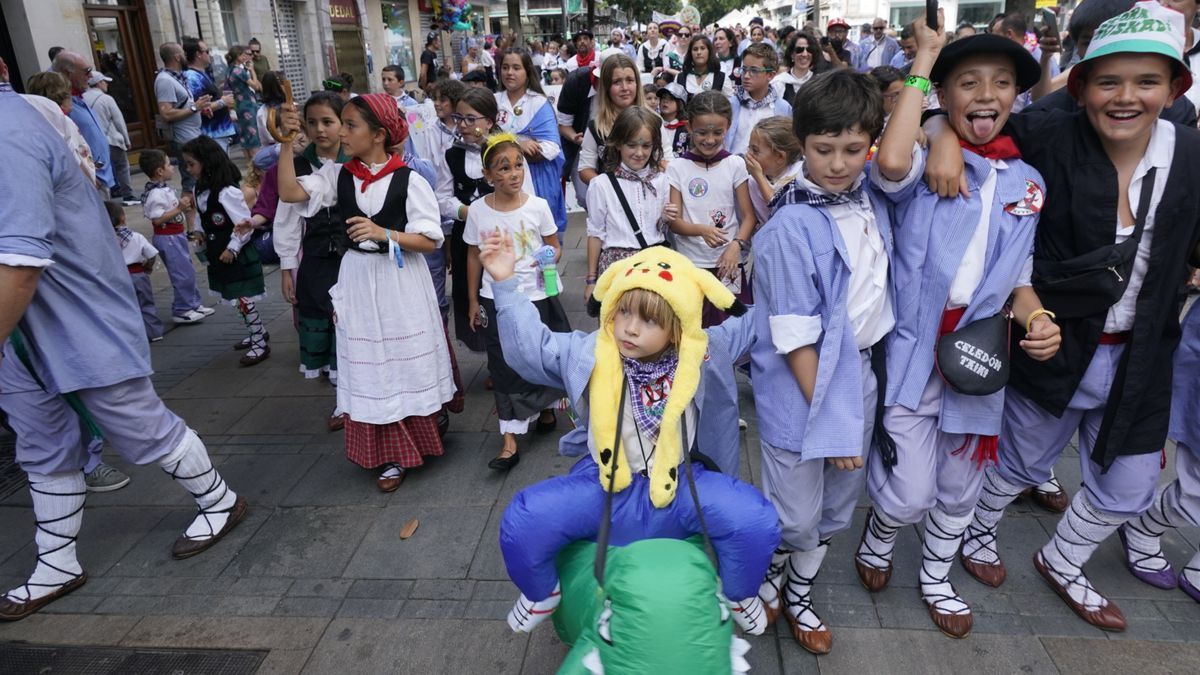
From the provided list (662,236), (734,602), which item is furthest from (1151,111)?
(662,236)

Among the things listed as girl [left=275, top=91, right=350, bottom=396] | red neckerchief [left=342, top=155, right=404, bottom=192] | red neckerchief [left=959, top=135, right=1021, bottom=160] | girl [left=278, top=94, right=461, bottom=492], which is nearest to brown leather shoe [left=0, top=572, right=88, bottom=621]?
girl [left=278, top=94, right=461, bottom=492]

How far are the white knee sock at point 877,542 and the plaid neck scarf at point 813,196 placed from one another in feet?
3.74

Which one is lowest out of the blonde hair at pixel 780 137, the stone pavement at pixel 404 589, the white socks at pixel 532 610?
the stone pavement at pixel 404 589

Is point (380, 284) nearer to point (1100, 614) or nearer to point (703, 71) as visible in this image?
point (1100, 614)

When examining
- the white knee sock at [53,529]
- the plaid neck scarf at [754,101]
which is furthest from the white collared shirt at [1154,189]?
the white knee sock at [53,529]

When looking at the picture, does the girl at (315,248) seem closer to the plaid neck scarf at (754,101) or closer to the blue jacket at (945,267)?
the blue jacket at (945,267)

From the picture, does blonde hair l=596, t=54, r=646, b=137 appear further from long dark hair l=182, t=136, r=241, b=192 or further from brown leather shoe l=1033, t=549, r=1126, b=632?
brown leather shoe l=1033, t=549, r=1126, b=632

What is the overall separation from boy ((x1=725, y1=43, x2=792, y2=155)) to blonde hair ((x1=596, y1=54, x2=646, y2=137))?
3.16 ft

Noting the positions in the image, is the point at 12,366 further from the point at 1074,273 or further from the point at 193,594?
the point at 1074,273

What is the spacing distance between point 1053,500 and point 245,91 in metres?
11.6

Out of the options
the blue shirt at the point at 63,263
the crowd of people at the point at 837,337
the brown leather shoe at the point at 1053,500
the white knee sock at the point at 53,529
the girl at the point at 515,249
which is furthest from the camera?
the girl at the point at 515,249

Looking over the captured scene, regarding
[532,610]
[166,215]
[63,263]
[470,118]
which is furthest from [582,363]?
[166,215]

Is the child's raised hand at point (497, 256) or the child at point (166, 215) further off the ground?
the child's raised hand at point (497, 256)

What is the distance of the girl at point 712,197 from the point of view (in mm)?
3920
